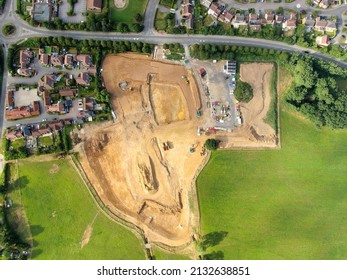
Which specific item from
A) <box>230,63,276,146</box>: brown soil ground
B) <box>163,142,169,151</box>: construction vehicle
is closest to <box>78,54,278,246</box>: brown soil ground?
<box>163,142,169,151</box>: construction vehicle

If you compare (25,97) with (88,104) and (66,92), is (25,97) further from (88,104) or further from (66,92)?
(88,104)

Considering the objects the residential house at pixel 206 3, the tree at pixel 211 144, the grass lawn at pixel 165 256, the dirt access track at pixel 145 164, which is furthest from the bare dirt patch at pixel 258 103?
the grass lawn at pixel 165 256

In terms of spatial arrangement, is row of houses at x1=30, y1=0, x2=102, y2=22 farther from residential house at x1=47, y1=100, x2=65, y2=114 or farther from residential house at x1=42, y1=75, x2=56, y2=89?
residential house at x1=47, y1=100, x2=65, y2=114

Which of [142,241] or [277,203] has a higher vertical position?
[277,203]

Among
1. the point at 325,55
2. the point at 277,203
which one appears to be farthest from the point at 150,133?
the point at 325,55

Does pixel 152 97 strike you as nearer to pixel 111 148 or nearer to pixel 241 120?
pixel 111 148

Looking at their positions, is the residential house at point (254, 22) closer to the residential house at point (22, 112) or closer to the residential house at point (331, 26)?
the residential house at point (331, 26)

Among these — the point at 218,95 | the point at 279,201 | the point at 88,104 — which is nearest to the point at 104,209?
the point at 88,104
